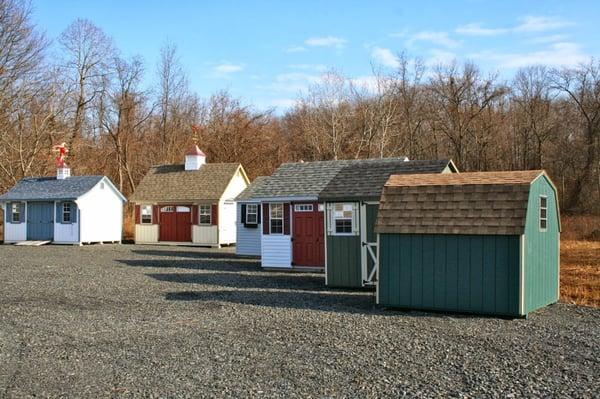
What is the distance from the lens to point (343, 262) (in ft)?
52.5

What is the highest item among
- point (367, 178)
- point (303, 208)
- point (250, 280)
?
point (367, 178)

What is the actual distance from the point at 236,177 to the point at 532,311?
73.8ft

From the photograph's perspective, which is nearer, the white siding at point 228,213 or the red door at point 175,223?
the white siding at point 228,213

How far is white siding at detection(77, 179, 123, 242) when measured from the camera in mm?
32694

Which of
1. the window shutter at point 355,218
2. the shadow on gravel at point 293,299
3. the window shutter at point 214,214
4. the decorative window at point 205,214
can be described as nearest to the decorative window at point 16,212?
the decorative window at point 205,214

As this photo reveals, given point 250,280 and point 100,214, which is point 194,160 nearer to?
point 100,214

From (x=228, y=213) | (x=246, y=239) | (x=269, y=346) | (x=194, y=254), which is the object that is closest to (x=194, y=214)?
(x=228, y=213)

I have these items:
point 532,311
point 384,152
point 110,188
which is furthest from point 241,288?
point 384,152

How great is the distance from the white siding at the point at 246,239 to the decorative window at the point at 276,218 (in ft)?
16.2

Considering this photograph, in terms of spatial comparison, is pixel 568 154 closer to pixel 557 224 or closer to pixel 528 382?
pixel 557 224

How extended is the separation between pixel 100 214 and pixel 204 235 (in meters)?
6.18

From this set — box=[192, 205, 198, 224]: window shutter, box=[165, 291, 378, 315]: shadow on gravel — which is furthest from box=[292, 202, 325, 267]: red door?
box=[192, 205, 198, 224]: window shutter

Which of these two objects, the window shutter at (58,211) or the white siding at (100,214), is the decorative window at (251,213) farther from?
the window shutter at (58,211)

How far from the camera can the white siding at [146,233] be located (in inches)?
1314
